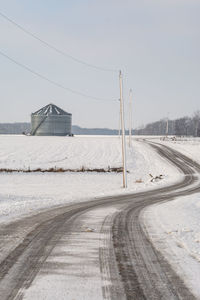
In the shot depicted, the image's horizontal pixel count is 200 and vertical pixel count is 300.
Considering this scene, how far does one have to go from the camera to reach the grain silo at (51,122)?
332 ft

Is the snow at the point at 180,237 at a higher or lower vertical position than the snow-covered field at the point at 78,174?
higher

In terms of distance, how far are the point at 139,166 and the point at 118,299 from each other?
36.0 meters

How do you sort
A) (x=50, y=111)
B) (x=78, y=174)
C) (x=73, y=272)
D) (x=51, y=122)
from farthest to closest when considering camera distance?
(x=50, y=111)
(x=51, y=122)
(x=78, y=174)
(x=73, y=272)

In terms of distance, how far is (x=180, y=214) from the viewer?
32.0 feet

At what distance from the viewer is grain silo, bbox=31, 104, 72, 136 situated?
101250 mm

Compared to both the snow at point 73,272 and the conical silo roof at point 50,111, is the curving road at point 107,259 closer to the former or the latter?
the snow at point 73,272

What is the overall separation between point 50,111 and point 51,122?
4319 mm

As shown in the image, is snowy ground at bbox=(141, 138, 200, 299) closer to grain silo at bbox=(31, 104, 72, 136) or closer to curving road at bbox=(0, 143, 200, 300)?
curving road at bbox=(0, 143, 200, 300)

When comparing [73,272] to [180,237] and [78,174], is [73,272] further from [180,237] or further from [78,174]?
[78,174]

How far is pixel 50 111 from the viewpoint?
4035 inches

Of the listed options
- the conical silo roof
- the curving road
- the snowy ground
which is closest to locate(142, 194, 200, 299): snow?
the snowy ground

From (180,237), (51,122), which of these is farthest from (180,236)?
(51,122)

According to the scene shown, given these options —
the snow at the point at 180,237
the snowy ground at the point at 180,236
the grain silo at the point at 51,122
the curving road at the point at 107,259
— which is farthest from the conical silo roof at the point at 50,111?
the curving road at the point at 107,259

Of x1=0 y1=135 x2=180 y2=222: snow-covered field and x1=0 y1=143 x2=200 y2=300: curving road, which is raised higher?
x1=0 y1=143 x2=200 y2=300: curving road
